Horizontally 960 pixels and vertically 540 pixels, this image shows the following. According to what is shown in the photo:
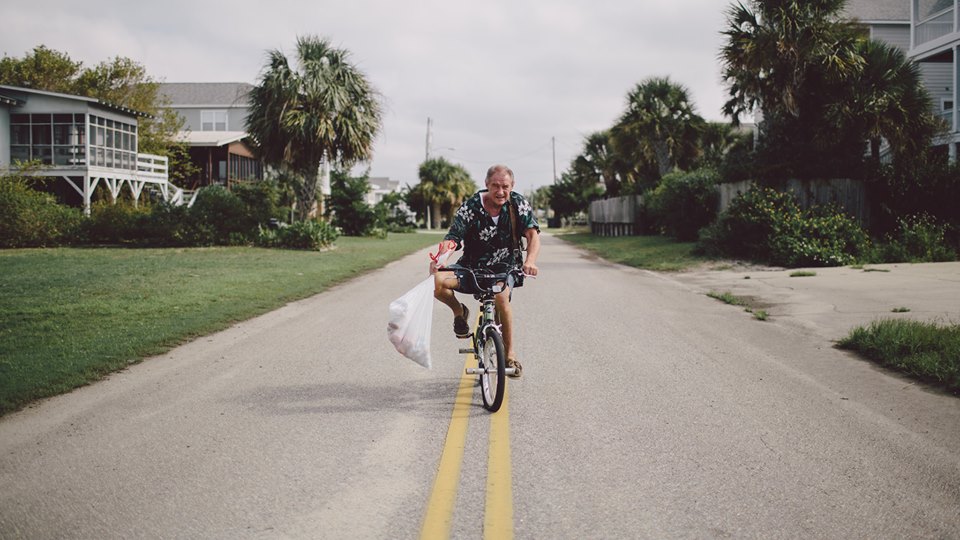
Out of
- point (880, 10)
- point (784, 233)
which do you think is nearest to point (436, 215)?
point (880, 10)

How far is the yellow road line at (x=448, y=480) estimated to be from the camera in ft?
11.5

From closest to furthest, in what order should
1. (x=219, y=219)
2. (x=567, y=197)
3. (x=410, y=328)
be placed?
1. (x=410, y=328)
2. (x=219, y=219)
3. (x=567, y=197)

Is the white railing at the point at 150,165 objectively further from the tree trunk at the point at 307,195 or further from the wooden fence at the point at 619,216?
the wooden fence at the point at 619,216

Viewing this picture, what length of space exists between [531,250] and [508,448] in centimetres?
176

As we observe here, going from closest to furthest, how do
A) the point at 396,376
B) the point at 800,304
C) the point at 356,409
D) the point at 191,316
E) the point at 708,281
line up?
the point at 356,409 < the point at 396,376 < the point at 191,316 < the point at 800,304 < the point at 708,281

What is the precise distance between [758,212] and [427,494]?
17383 millimetres

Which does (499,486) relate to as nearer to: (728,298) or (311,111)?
(728,298)

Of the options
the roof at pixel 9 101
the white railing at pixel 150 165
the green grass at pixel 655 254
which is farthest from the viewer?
the white railing at pixel 150 165

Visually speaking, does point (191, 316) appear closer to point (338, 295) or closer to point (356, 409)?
point (338, 295)

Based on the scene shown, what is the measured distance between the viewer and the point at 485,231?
5.99 metres

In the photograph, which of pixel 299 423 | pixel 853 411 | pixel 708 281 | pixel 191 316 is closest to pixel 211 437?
pixel 299 423

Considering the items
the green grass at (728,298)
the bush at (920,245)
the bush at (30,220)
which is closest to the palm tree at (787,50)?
the bush at (920,245)

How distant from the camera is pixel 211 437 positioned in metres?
4.93

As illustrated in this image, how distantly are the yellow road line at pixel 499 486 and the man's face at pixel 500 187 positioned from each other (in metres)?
1.64
